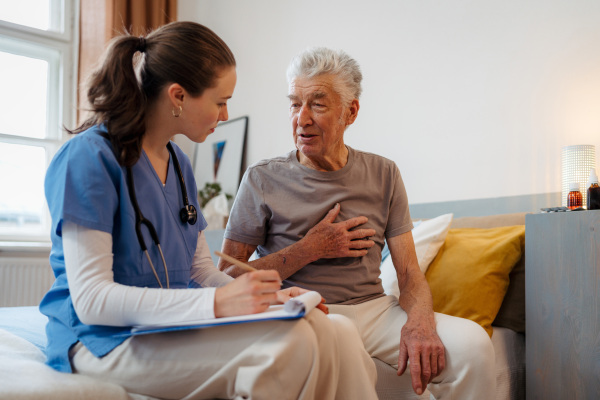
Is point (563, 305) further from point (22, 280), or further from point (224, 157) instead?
point (22, 280)

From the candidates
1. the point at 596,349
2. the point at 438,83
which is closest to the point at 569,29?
the point at 438,83

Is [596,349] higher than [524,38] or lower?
lower

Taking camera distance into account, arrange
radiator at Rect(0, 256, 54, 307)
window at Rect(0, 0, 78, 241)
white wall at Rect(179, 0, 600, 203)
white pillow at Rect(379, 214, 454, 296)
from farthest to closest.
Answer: window at Rect(0, 0, 78, 241) < radiator at Rect(0, 256, 54, 307) < white wall at Rect(179, 0, 600, 203) < white pillow at Rect(379, 214, 454, 296)

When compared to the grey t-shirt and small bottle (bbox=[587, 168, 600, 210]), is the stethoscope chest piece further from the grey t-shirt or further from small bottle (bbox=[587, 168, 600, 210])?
small bottle (bbox=[587, 168, 600, 210])

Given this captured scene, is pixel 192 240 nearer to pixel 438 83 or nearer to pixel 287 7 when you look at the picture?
pixel 438 83

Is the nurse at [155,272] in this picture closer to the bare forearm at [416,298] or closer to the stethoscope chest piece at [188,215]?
the stethoscope chest piece at [188,215]

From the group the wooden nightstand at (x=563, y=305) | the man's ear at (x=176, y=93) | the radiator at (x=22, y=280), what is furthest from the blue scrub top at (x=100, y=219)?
the radiator at (x=22, y=280)

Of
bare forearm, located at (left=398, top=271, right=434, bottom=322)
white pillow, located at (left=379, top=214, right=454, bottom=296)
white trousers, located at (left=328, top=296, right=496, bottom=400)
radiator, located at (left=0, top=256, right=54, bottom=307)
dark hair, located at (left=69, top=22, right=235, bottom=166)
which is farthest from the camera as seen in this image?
radiator, located at (left=0, top=256, right=54, bottom=307)

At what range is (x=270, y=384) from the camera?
0.96 metres

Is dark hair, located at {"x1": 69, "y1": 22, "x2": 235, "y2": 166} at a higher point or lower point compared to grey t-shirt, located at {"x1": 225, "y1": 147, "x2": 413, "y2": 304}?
higher

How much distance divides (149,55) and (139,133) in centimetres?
18

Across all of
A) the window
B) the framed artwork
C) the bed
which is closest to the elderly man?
the bed

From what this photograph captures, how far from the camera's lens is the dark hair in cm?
118

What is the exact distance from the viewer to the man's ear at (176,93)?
1.24 metres
